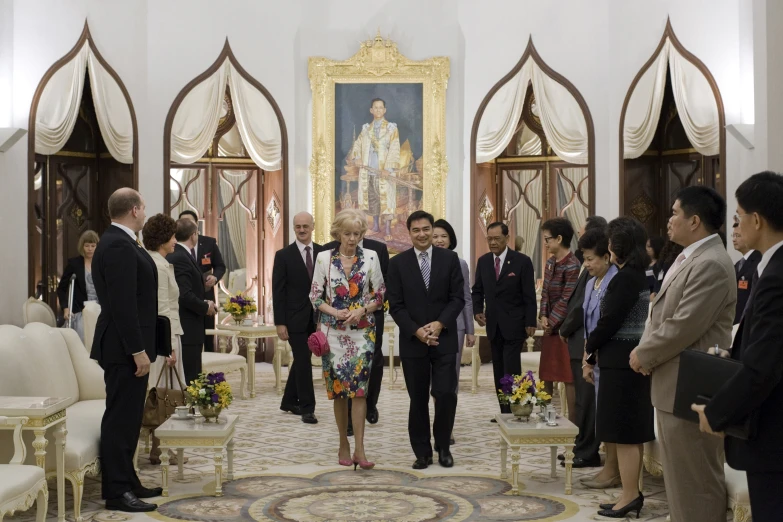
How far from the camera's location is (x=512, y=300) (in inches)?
302

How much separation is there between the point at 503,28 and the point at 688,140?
104 inches

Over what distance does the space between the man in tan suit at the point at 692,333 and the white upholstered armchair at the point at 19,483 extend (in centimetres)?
280

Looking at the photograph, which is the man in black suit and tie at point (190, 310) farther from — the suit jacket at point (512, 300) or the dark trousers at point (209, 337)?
the suit jacket at point (512, 300)

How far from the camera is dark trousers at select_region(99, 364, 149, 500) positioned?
5.30m

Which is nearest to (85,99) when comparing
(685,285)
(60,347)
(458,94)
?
(458,94)

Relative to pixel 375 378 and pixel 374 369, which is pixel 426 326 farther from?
pixel 375 378

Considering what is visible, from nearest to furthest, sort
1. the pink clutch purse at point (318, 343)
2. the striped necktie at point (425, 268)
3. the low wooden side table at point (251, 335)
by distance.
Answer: the pink clutch purse at point (318, 343)
the striped necktie at point (425, 268)
the low wooden side table at point (251, 335)

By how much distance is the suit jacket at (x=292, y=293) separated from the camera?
27.0 ft

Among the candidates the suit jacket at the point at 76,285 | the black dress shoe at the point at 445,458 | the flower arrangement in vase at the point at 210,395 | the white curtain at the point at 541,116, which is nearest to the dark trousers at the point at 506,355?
the black dress shoe at the point at 445,458

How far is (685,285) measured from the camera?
13.4 feet

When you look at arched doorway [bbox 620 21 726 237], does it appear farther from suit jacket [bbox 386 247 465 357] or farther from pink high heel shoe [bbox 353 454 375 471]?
pink high heel shoe [bbox 353 454 375 471]

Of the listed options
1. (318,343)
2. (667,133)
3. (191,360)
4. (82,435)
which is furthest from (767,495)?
(667,133)

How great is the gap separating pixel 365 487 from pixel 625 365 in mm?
1826

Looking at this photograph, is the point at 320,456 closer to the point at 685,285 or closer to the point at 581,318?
the point at 581,318
